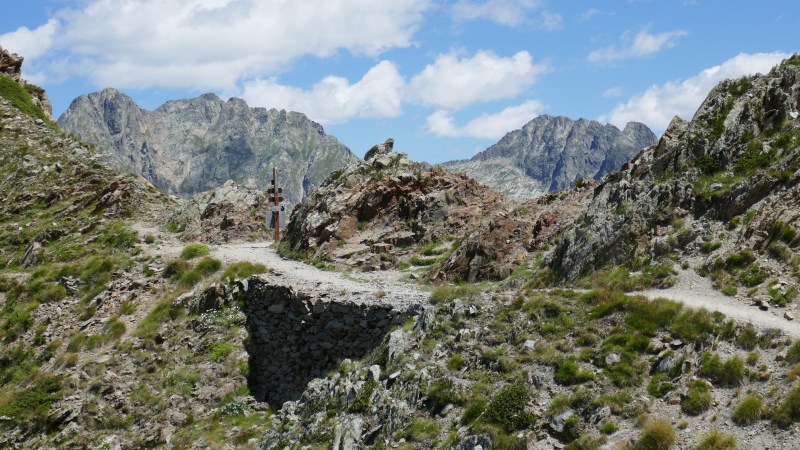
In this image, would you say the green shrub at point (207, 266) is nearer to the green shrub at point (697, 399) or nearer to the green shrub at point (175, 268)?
the green shrub at point (175, 268)

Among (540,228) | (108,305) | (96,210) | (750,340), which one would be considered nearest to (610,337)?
(750,340)

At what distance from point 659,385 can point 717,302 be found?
494cm

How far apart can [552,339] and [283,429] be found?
9951mm

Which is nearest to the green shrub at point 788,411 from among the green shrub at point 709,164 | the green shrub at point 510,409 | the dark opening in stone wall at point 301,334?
the green shrub at point 510,409

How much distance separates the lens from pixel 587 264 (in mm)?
24469

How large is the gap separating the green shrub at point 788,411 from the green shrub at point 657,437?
2149 millimetres

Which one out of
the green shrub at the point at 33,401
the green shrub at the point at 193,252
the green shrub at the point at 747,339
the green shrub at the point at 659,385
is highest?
the green shrub at the point at 193,252

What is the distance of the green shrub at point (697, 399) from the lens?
14578mm

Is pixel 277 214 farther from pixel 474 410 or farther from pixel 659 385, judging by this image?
pixel 659 385

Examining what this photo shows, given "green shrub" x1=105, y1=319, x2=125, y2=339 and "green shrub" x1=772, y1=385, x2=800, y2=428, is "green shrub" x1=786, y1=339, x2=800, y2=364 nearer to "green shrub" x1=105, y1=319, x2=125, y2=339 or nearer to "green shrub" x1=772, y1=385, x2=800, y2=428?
"green shrub" x1=772, y1=385, x2=800, y2=428

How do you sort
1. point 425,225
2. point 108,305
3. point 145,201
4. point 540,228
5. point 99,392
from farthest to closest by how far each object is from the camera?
point 145,201 → point 425,225 → point 108,305 → point 540,228 → point 99,392

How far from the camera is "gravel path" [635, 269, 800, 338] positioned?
1698 cm

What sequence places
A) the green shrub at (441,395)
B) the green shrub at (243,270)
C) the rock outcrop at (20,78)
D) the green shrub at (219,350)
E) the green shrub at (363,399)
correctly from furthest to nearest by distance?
the rock outcrop at (20,78) < the green shrub at (243,270) < the green shrub at (219,350) < the green shrub at (363,399) < the green shrub at (441,395)

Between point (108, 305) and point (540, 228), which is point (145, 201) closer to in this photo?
point (108, 305)
